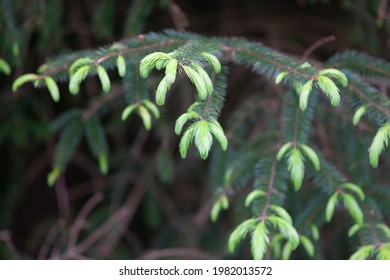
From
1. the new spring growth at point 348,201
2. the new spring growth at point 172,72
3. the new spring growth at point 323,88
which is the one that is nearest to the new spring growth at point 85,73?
the new spring growth at point 172,72

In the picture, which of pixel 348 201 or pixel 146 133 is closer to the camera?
pixel 348 201

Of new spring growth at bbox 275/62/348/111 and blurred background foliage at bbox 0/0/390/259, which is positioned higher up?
new spring growth at bbox 275/62/348/111

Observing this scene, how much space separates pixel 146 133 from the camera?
2600 millimetres

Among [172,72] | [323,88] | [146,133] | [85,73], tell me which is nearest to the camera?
[172,72]

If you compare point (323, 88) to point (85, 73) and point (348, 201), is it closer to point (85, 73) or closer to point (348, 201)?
point (348, 201)

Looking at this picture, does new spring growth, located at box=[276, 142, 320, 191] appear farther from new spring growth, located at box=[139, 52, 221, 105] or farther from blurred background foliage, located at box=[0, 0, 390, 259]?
blurred background foliage, located at box=[0, 0, 390, 259]

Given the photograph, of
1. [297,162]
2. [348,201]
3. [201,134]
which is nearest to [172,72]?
[201,134]

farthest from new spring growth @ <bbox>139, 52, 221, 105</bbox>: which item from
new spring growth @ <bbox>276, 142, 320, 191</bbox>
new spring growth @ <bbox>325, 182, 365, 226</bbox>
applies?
new spring growth @ <bbox>325, 182, 365, 226</bbox>

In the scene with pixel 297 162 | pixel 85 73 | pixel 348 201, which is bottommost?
pixel 348 201

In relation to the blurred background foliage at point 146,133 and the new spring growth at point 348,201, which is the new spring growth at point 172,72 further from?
the blurred background foliage at point 146,133

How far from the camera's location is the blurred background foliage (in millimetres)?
1904

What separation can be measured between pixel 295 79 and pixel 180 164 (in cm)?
168

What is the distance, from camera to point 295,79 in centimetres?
113
